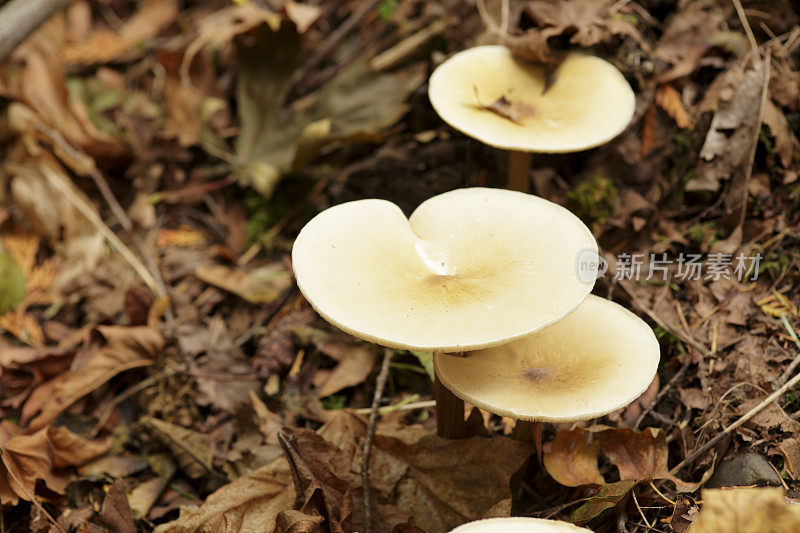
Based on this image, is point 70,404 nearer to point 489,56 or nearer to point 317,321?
point 317,321

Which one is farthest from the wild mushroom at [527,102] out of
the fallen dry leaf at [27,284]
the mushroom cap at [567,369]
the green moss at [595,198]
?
the fallen dry leaf at [27,284]

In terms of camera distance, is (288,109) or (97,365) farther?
(288,109)

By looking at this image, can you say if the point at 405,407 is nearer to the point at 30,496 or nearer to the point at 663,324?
the point at 663,324

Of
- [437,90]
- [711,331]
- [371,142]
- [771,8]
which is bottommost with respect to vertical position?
[711,331]

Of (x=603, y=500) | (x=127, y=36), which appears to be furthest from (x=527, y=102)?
(x=127, y=36)

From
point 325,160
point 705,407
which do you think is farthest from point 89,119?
point 705,407

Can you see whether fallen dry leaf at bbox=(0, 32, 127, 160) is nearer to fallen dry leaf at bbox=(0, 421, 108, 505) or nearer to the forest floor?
the forest floor

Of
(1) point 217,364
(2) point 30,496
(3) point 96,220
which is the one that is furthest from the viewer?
(3) point 96,220
